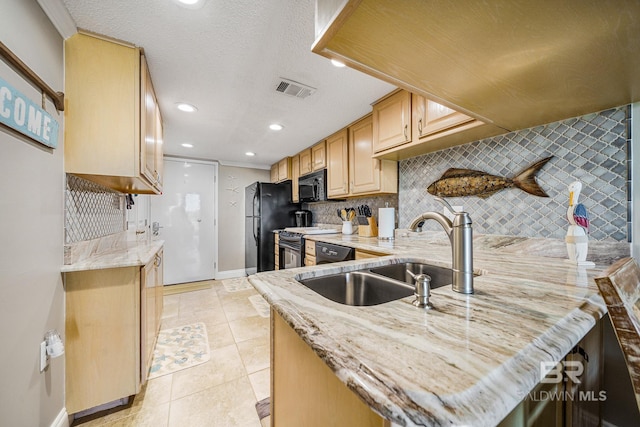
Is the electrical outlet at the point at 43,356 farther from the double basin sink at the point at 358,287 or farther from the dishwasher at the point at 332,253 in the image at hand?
the dishwasher at the point at 332,253

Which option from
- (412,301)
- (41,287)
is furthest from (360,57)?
(41,287)

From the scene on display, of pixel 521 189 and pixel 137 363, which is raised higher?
pixel 521 189

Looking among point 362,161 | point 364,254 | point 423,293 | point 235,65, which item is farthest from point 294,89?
point 423,293

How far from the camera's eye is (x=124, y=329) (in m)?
1.40

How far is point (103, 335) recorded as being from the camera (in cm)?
135

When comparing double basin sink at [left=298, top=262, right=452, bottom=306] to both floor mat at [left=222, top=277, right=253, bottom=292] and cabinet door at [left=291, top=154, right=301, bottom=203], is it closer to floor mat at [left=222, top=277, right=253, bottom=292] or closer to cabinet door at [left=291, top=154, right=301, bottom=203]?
cabinet door at [left=291, top=154, right=301, bottom=203]

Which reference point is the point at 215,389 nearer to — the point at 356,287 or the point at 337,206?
the point at 356,287

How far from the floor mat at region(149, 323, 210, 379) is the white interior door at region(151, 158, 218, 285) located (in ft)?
6.37

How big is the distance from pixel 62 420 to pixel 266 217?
2831 mm

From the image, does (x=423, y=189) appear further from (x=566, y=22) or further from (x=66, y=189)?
(x=66, y=189)

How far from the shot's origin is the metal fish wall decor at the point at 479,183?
4.79ft

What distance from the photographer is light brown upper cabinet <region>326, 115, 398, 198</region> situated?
7.72ft

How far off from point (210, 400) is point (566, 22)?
2.37 metres

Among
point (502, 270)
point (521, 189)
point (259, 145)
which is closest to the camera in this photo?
point (502, 270)
